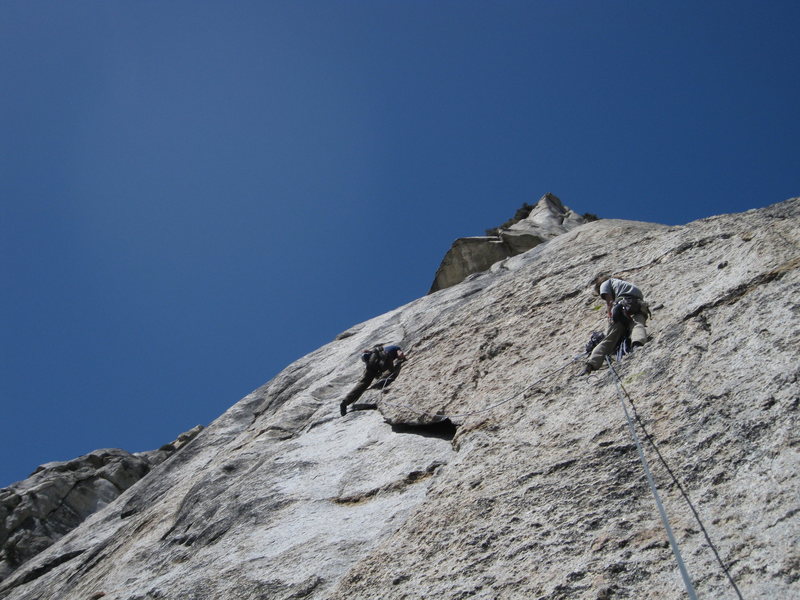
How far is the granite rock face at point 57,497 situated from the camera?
1941cm

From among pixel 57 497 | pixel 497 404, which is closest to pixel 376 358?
pixel 497 404

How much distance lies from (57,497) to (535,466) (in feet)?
62.5

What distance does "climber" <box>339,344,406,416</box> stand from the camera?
11.5 m

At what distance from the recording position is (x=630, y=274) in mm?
9766

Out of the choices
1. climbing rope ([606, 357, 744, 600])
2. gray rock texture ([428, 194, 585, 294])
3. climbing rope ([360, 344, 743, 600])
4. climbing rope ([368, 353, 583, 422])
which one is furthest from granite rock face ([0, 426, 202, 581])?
climbing rope ([606, 357, 744, 600])

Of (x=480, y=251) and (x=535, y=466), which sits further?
(x=480, y=251)

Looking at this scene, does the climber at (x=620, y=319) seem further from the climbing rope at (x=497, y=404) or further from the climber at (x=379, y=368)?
the climber at (x=379, y=368)

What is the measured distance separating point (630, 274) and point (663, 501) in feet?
16.9

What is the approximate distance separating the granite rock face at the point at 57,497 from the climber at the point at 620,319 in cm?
1731

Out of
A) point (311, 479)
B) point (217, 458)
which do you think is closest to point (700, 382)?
point (311, 479)

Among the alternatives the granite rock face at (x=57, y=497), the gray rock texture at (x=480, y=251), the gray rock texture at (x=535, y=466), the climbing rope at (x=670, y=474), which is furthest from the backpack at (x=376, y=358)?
the granite rock face at (x=57, y=497)

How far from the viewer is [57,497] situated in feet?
69.3

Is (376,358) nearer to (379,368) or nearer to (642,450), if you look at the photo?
(379,368)

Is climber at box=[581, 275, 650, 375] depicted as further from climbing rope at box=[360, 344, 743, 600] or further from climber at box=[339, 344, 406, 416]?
climber at box=[339, 344, 406, 416]
